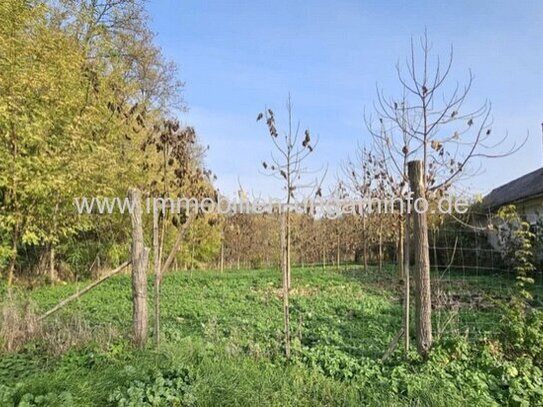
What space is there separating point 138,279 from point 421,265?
9.96ft

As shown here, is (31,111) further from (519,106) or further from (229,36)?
(519,106)

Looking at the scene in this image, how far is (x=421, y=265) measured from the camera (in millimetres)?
4062

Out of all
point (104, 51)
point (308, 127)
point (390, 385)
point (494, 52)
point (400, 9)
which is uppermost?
point (104, 51)

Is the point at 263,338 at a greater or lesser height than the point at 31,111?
lesser

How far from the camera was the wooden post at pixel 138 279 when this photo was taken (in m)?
4.24

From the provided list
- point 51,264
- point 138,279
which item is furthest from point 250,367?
point 51,264

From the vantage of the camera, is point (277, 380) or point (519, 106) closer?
point (277, 380)

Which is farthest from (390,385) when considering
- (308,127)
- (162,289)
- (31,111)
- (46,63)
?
(46,63)

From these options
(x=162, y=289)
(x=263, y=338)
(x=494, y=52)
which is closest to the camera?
(x=263, y=338)

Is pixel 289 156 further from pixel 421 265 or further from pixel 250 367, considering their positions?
pixel 250 367

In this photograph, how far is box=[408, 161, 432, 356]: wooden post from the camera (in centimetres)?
399

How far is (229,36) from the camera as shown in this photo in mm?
7906

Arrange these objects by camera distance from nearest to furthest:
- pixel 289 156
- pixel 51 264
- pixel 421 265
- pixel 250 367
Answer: pixel 250 367 → pixel 421 265 → pixel 289 156 → pixel 51 264

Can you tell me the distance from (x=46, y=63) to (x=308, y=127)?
5487mm
